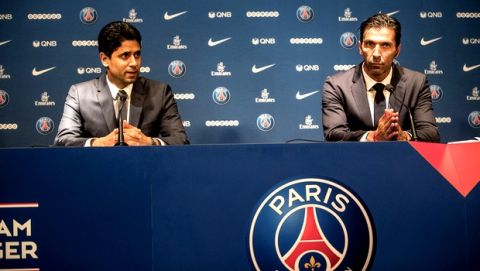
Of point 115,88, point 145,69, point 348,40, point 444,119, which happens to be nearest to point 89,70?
point 145,69

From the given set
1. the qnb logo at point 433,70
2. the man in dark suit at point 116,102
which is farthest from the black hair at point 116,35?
the qnb logo at point 433,70

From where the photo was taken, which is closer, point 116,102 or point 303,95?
point 116,102

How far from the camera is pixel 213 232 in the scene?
200 centimetres

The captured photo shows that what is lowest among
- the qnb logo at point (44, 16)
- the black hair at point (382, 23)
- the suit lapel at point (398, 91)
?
the suit lapel at point (398, 91)

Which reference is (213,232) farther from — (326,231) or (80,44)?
(80,44)

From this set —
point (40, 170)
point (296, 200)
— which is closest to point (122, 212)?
point (40, 170)

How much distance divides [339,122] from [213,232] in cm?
147

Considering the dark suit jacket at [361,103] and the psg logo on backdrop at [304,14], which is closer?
the dark suit jacket at [361,103]

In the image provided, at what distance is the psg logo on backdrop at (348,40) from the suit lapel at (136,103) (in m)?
1.99

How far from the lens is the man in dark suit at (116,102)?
128 inches

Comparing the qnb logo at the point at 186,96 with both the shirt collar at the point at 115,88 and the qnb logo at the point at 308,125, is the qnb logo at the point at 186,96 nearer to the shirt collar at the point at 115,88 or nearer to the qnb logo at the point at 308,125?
the qnb logo at the point at 308,125

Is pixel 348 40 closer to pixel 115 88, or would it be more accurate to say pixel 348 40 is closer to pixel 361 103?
pixel 361 103

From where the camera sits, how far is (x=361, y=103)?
3.25m

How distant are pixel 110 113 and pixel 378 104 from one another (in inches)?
62.4
